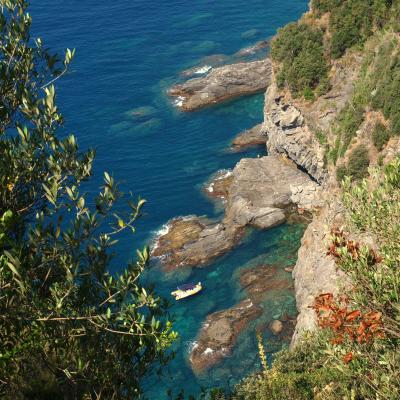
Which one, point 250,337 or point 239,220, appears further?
point 239,220

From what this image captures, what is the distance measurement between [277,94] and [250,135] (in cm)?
1010

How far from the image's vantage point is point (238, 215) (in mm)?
54000

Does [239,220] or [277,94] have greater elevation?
[277,94]

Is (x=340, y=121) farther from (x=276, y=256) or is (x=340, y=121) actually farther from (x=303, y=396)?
(x=303, y=396)

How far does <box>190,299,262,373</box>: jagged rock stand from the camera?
4212 centimetres

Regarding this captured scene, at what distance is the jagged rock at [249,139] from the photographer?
2635 inches

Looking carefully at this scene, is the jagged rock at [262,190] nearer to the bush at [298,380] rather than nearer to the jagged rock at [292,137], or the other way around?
the jagged rock at [292,137]

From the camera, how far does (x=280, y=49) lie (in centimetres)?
5919

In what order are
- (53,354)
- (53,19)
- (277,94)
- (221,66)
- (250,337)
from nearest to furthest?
(53,354), (250,337), (277,94), (221,66), (53,19)

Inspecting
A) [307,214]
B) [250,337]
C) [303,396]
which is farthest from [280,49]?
[303,396]

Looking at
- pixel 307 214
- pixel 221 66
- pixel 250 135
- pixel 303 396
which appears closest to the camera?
pixel 303 396

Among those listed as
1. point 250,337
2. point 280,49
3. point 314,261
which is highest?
point 280,49

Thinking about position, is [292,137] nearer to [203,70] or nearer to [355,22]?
[355,22]

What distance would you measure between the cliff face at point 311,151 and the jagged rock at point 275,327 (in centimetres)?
189
